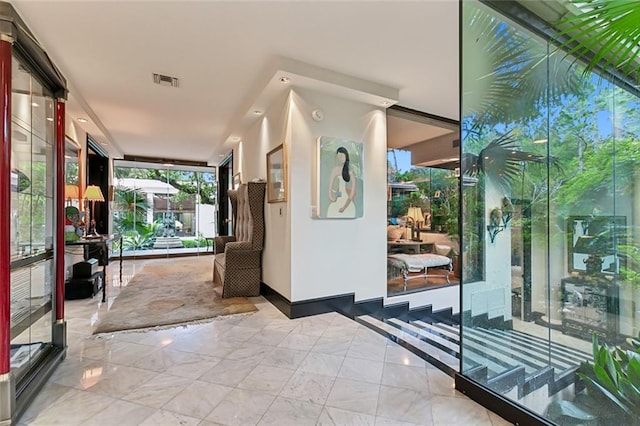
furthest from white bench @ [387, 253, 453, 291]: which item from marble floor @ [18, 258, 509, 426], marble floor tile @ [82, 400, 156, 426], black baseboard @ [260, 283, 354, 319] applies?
marble floor tile @ [82, 400, 156, 426]

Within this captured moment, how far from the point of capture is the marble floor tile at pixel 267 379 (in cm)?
200

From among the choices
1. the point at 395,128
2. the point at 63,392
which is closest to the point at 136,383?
the point at 63,392

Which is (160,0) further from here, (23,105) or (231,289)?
Answer: (231,289)

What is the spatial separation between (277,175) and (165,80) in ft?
5.81

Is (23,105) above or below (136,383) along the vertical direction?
above

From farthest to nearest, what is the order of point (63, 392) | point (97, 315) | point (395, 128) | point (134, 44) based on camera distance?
point (395, 128) → point (97, 315) → point (134, 44) → point (63, 392)

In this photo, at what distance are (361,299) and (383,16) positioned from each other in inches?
119

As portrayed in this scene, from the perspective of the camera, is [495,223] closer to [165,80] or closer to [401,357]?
[401,357]

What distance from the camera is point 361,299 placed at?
12.6ft

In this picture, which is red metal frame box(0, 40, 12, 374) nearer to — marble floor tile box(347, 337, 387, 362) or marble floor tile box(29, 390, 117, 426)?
marble floor tile box(29, 390, 117, 426)

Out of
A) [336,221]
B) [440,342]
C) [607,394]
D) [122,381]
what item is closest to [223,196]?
[336,221]

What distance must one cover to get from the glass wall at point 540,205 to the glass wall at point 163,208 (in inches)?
299

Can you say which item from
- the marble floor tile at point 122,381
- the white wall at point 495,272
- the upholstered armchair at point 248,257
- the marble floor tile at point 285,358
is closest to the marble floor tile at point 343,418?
the marble floor tile at point 285,358

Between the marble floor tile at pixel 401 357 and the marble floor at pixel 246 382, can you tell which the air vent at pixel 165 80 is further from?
the marble floor tile at pixel 401 357
